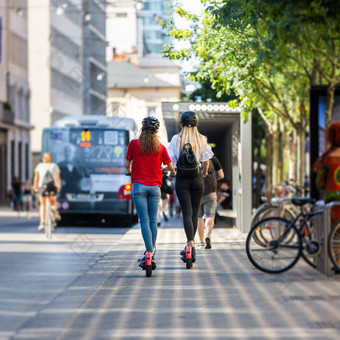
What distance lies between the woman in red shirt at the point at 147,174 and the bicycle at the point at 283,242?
120cm

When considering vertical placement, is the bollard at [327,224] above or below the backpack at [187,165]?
below

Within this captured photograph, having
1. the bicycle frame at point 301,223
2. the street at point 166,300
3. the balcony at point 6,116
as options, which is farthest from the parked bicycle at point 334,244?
the balcony at point 6,116

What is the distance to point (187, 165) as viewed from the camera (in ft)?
43.9

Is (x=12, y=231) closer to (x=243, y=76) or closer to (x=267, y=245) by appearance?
(x=243, y=76)

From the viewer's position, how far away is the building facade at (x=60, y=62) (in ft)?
→ 270

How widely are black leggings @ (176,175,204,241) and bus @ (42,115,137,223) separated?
15796 mm

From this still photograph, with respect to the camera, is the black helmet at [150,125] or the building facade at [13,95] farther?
the building facade at [13,95]

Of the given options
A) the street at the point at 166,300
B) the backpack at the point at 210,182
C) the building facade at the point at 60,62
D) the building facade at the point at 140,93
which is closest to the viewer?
the street at the point at 166,300

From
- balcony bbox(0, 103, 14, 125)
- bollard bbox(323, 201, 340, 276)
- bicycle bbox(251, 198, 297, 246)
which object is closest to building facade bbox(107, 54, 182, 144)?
balcony bbox(0, 103, 14, 125)

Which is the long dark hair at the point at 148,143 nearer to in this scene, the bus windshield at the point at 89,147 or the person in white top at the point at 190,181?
the person in white top at the point at 190,181

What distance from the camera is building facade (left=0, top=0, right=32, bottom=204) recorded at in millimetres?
65938

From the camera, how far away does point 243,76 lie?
2078cm

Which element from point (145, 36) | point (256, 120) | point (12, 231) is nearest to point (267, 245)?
point (12, 231)

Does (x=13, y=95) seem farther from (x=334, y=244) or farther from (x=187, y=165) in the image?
(x=334, y=244)
